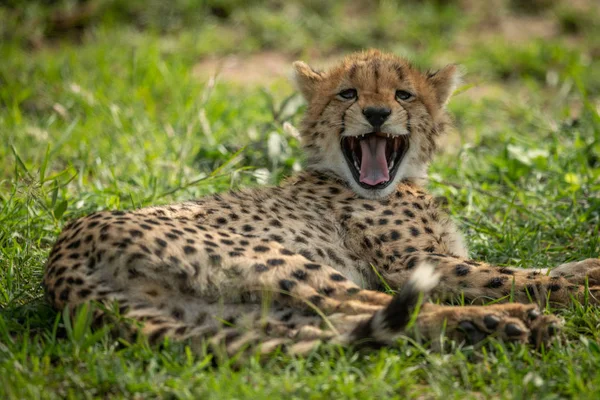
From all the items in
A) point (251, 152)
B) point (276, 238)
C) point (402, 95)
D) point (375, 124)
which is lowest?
point (251, 152)

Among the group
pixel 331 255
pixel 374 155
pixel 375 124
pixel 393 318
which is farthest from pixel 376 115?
pixel 393 318

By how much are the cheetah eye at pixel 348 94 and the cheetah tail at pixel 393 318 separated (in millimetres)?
1421

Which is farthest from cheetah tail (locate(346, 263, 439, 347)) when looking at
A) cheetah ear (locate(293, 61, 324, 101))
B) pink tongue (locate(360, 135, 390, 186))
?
cheetah ear (locate(293, 61, 324, 101))

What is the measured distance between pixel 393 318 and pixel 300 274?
0.43 metres

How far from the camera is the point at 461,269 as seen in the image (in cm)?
312

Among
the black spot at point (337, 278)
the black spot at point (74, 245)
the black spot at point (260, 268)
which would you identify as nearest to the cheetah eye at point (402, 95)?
the black spot at point (337, 278)

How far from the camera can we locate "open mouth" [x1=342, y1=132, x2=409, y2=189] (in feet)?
12.2

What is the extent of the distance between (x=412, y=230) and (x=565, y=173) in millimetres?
1502

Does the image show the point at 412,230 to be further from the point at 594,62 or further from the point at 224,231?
the point at 594,62

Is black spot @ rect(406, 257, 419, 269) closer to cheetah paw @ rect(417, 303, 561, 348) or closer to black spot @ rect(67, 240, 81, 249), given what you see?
cheetah paw @ rect(417, 303, 561, 348)

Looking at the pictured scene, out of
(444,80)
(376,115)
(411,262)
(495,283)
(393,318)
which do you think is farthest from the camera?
(444,80)

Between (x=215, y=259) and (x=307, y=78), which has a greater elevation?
(x=307, y=78)

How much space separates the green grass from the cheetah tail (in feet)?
0.18

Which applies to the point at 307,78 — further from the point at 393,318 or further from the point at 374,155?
the point at 393,318
